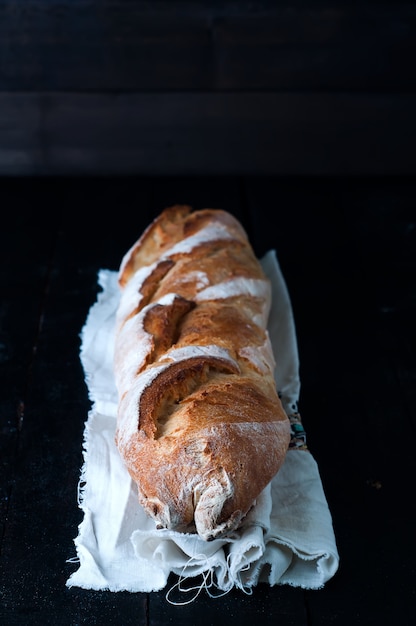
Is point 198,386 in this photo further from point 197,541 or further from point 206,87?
point 206,87

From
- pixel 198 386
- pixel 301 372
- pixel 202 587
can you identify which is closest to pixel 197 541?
pixel 202 587

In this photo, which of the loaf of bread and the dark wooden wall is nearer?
the loaf of bread

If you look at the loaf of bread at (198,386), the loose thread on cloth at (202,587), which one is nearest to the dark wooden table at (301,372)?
the loose thread on cloth at (202,587)

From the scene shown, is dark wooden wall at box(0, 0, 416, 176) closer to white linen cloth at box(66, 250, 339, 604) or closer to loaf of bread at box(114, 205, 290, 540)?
loaf of bread at box(114, 205, 290, 540)

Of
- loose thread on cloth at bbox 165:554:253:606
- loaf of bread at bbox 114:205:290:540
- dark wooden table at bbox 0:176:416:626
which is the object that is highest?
loaf of bread at bbox 114:205:290:540

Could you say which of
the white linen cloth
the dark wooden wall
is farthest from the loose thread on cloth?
the dark wooden wall

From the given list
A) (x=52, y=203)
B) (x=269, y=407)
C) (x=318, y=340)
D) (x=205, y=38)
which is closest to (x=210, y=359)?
(x=269, y=407)
